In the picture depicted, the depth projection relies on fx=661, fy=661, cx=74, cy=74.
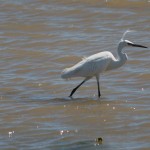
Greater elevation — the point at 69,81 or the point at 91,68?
the point at 91,68

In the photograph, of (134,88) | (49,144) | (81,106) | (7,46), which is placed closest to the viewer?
(49,144)

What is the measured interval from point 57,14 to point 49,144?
28.3ft

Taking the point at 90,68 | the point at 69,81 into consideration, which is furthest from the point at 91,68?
the point at 69,81

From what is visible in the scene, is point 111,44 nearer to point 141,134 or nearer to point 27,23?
point 27,23

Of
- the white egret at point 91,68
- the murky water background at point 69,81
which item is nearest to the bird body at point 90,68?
the white egret at point 91,68

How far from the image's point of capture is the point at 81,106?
1058 cm

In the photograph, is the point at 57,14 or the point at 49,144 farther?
the point at 57,14

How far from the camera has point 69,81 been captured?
1230cm

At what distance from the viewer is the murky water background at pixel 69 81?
8.95 meters

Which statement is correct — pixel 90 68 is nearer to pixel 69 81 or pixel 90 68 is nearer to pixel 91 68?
pixel 91 68

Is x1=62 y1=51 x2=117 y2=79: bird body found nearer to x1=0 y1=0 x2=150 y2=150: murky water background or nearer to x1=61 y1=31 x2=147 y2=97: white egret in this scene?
x1=61 y1=31 x2=147 y2=97: white egret

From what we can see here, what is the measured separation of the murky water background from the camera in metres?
8.95

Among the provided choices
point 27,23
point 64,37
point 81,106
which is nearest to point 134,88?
point 81,106

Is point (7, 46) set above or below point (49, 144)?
below
